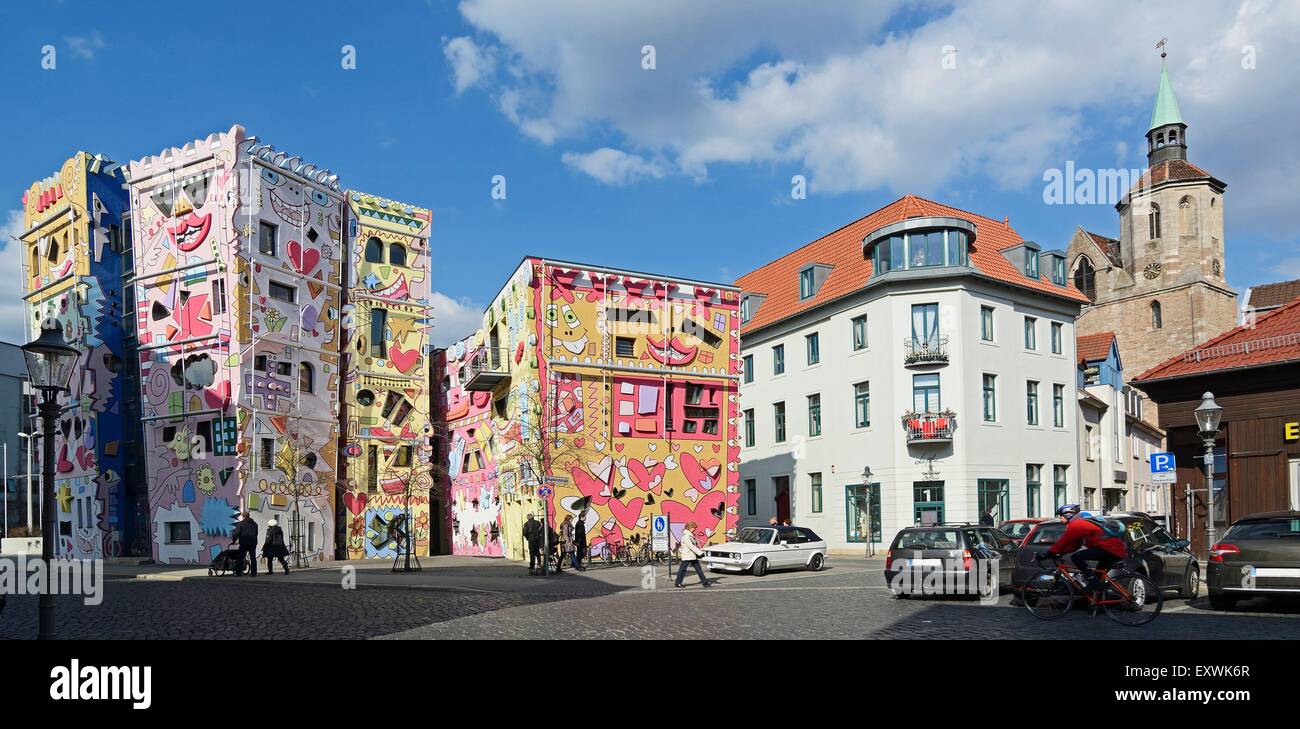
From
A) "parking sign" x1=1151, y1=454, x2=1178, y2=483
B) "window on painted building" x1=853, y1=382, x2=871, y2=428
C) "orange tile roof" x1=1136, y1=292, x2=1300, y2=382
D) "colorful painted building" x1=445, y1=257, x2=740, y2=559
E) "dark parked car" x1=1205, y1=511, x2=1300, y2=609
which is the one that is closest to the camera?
"dark parked car" x1=1205, y1=511, x2=1300, y2=609

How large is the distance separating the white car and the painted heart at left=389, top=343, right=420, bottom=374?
20.8 metres

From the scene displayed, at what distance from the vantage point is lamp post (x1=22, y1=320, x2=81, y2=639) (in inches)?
434

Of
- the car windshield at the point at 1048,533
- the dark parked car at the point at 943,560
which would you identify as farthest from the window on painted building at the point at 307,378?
the car windshield at the point at 1048,533

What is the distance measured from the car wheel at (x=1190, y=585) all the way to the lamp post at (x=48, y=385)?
16.4m

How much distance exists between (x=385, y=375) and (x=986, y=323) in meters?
25.5

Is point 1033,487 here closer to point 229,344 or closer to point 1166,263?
point 229,344

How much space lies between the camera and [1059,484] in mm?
39594

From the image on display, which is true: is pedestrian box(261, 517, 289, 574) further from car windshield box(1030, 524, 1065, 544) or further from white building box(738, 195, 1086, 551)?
white building box(738, 195, 1086, 551)

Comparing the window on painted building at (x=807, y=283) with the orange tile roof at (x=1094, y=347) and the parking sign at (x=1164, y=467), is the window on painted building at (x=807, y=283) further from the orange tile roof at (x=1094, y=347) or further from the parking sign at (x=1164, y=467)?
the parking sign at (x=1164, y=467)

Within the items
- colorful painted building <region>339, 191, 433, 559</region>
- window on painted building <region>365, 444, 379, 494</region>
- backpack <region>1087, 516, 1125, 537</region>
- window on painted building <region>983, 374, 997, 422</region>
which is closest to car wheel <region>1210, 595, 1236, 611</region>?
backpack <region>1087, 516, 1125, 537</region>

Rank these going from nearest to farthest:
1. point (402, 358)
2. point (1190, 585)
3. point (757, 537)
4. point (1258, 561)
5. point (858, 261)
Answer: point (1258, 561), point (1190, 585), point (757, 537), point (858, 261), point (402, 358)

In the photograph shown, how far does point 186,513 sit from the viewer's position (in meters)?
36.2

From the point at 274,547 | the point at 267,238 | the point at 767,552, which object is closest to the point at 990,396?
the point at 767,552

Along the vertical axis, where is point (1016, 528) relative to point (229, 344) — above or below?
below
